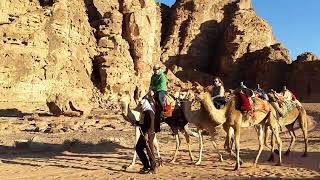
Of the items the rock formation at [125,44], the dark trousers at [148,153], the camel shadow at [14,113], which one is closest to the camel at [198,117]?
the dark trousers at [148,153]

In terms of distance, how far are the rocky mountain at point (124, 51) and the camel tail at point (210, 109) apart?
19610mm

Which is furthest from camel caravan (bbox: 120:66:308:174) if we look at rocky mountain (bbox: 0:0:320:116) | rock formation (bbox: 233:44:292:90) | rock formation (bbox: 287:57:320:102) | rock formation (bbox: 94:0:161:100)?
rock formation (bbox: 233:44:292:90)

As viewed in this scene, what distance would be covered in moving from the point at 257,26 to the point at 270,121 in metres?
66.8

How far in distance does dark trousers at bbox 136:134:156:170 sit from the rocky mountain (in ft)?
63.6

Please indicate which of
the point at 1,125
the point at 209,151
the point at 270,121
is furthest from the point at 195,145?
the point at 1,125

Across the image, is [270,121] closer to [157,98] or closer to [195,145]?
[157,98]

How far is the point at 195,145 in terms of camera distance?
17219 millimetres

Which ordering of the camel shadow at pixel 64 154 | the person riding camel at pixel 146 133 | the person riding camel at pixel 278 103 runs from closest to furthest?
1. the person riding camel at pixel 146 133
2. the camel shadow at pixel 64 154
3. the person riding camel at pixel 278 103

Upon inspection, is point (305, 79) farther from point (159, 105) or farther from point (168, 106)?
point (159, 105)

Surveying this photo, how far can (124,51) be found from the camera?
52.7 meters

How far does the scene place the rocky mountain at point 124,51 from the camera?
3809 cm

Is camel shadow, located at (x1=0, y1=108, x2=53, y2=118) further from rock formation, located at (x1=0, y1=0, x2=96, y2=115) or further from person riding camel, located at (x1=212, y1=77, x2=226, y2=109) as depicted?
person riding camel, located at (x1=212, y1=77, x2=226, y2=109)

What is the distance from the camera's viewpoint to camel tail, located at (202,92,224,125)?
34.3 ft

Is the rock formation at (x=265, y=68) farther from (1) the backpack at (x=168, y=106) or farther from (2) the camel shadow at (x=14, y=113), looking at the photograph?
(1) the backpack at (x=168, y=106)
